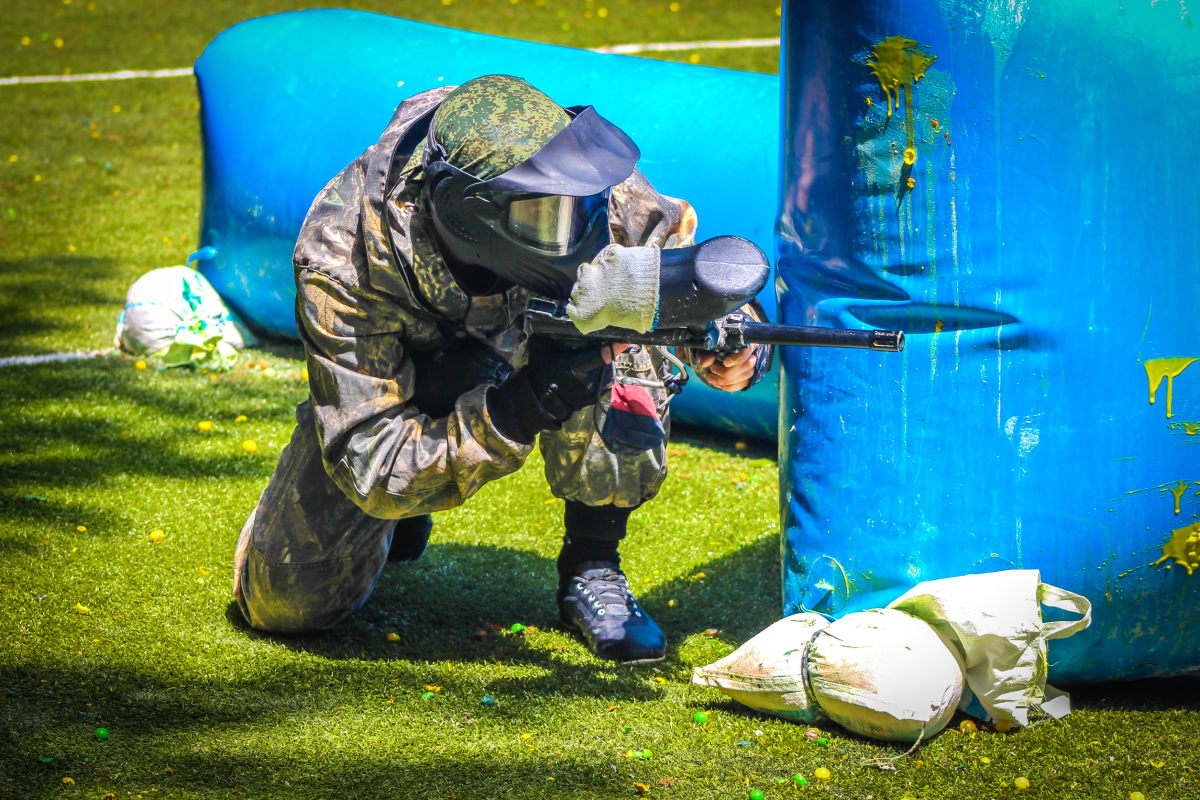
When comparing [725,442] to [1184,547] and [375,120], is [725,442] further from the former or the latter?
[1184,547]

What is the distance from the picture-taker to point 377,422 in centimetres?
265

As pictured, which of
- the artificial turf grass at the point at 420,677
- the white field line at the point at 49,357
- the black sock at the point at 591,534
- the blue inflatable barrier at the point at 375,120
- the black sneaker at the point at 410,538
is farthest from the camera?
the white field line at the point at 49,357

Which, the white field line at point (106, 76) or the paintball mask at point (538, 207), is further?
the white field line at point (106, 76)

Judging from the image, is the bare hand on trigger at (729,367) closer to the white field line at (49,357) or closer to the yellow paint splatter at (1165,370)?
the yellow paint splatter at (1165,370)

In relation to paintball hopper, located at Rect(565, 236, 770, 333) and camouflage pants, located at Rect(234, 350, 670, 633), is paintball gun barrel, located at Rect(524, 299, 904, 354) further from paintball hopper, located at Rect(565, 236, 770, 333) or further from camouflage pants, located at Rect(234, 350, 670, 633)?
camouflage pants, located at Rect(234, 350, 670, 633)

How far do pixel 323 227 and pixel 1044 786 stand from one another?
1.96 metres

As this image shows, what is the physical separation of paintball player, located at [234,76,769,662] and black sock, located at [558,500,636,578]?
0.14 metres

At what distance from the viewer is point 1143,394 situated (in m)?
2.44

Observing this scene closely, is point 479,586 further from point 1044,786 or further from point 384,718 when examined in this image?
point 1044,786

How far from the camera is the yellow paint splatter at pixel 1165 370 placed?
7.97 feet

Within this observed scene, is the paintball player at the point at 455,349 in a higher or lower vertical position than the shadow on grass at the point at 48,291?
higher

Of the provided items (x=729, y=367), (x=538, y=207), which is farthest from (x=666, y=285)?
(x=729, y=367)

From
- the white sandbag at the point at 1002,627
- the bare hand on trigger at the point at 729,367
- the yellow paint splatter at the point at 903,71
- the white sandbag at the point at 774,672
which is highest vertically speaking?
the yellow paint splatter at the point at 903,71

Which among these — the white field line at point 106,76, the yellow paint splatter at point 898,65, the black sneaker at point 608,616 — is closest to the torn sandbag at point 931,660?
the black sneaker at point 608,616
